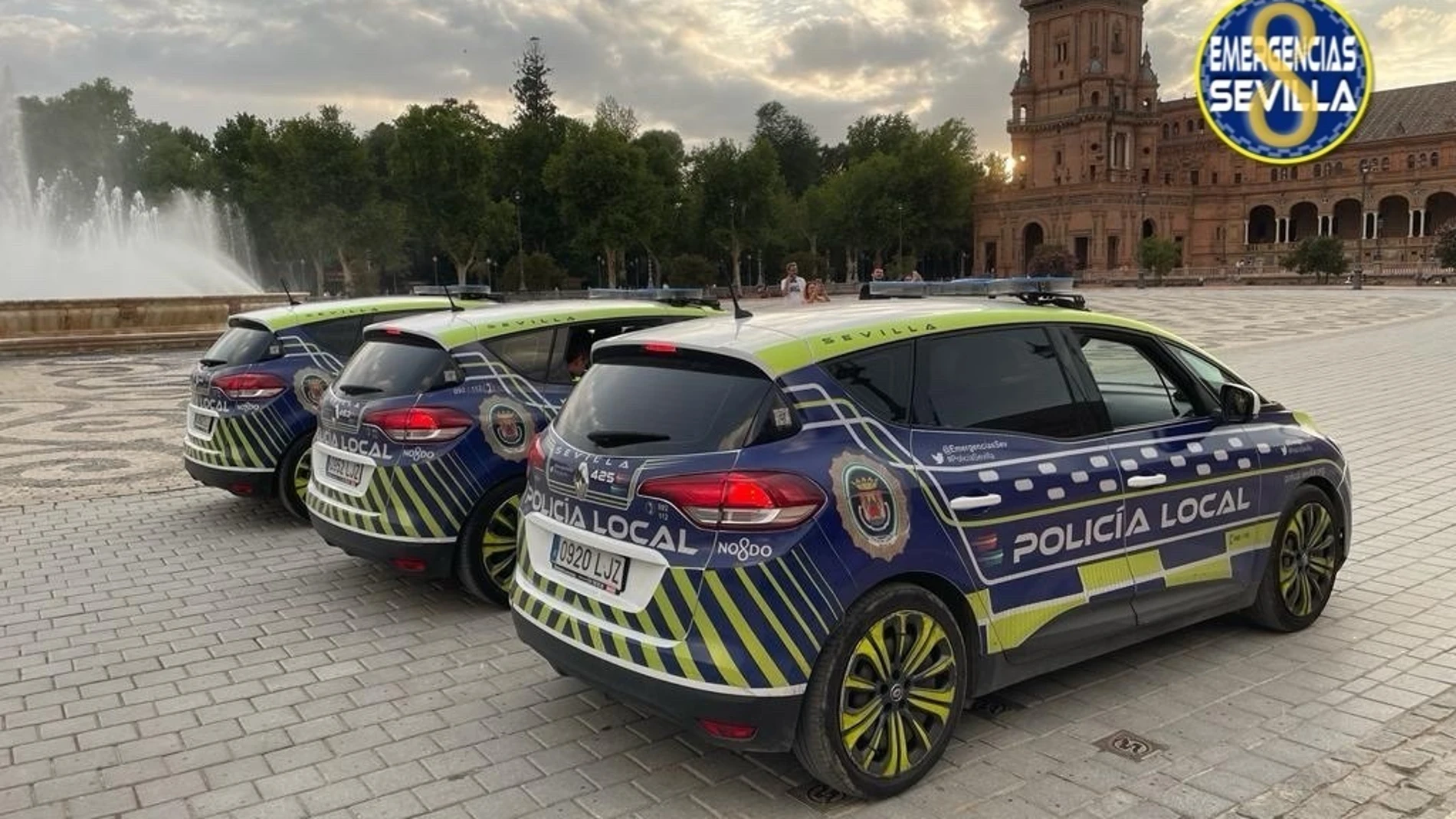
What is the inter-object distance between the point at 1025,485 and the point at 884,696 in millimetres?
1060

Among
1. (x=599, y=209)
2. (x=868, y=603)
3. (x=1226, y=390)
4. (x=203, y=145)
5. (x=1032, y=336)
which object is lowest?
(x=868, y=603)

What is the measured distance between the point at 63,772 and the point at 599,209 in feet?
191

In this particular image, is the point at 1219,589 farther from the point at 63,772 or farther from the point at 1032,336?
the point at 63,772

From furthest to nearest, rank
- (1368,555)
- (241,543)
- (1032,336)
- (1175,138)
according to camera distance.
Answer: (1175,138), (241,543), (1368,555), (1032,336)

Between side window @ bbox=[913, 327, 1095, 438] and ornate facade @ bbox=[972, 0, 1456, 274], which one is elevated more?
ornate facade @ bbox=[972, 0, 1456, 274]

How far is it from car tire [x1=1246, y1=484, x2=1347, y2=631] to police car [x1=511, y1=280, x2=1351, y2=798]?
38 centimetres

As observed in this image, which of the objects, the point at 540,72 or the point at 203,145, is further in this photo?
the point at 203,145

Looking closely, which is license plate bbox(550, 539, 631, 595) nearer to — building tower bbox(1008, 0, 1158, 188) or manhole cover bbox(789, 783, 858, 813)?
manhole cover bbox(789, 783, 858, 813)

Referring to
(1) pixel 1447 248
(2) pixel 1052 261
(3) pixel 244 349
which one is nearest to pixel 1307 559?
(3) pixel 244 349

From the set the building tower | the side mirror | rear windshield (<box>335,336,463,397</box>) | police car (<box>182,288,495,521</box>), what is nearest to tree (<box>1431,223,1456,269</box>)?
the building tower

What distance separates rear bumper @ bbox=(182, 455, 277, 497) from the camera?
27.8 ft

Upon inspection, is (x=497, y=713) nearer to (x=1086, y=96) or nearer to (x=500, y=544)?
(x=500, y=544)

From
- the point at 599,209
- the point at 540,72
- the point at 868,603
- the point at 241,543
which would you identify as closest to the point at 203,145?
the point at 540,72

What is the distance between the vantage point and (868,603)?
394 cm
